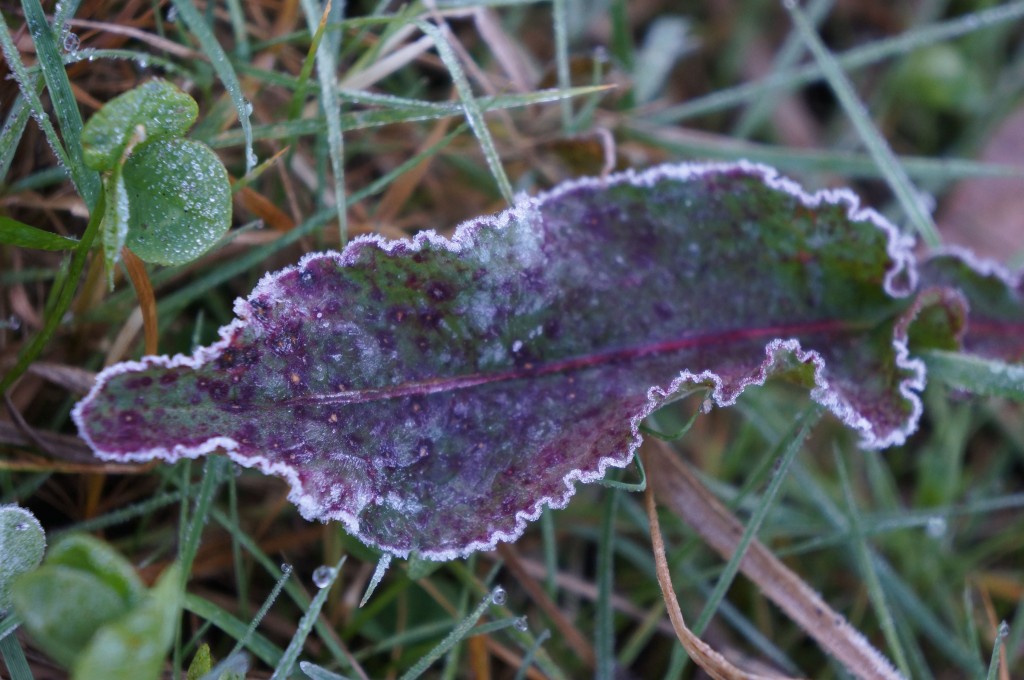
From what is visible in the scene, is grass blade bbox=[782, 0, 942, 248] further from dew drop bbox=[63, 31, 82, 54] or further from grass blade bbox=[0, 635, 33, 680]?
grass blade bbox=[0, 635, 33, 680]

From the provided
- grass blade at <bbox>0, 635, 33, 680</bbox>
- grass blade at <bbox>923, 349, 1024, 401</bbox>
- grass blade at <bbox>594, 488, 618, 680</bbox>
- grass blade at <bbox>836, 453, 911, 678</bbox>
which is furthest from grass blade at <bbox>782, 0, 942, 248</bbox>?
grass blade at <bbox>0, 635, 33, 680</bbox>

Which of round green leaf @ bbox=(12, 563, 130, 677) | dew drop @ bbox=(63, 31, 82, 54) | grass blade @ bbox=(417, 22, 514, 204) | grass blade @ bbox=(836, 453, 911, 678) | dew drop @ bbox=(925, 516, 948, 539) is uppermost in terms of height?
dew drop @ bbox=(925, 516, 948, 539)

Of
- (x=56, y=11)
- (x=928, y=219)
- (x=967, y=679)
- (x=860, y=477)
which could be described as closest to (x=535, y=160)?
(x=928, y=219)

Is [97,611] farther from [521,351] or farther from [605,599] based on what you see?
[605,599]

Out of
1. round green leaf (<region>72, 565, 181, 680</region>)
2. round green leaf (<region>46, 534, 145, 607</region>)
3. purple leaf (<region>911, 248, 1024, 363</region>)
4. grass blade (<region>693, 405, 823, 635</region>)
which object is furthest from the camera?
purple leaf (<region>911, 248, 1024, 363</region>)

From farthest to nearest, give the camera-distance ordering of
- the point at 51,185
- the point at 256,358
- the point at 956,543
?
the point at 956,543
the point at 51,185
the point at 256,358

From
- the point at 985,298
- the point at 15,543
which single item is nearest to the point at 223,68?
the point at 15,543

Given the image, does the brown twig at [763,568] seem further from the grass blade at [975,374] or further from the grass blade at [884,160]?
the grass blade at [884,160]

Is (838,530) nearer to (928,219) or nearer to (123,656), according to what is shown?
(928,219)
